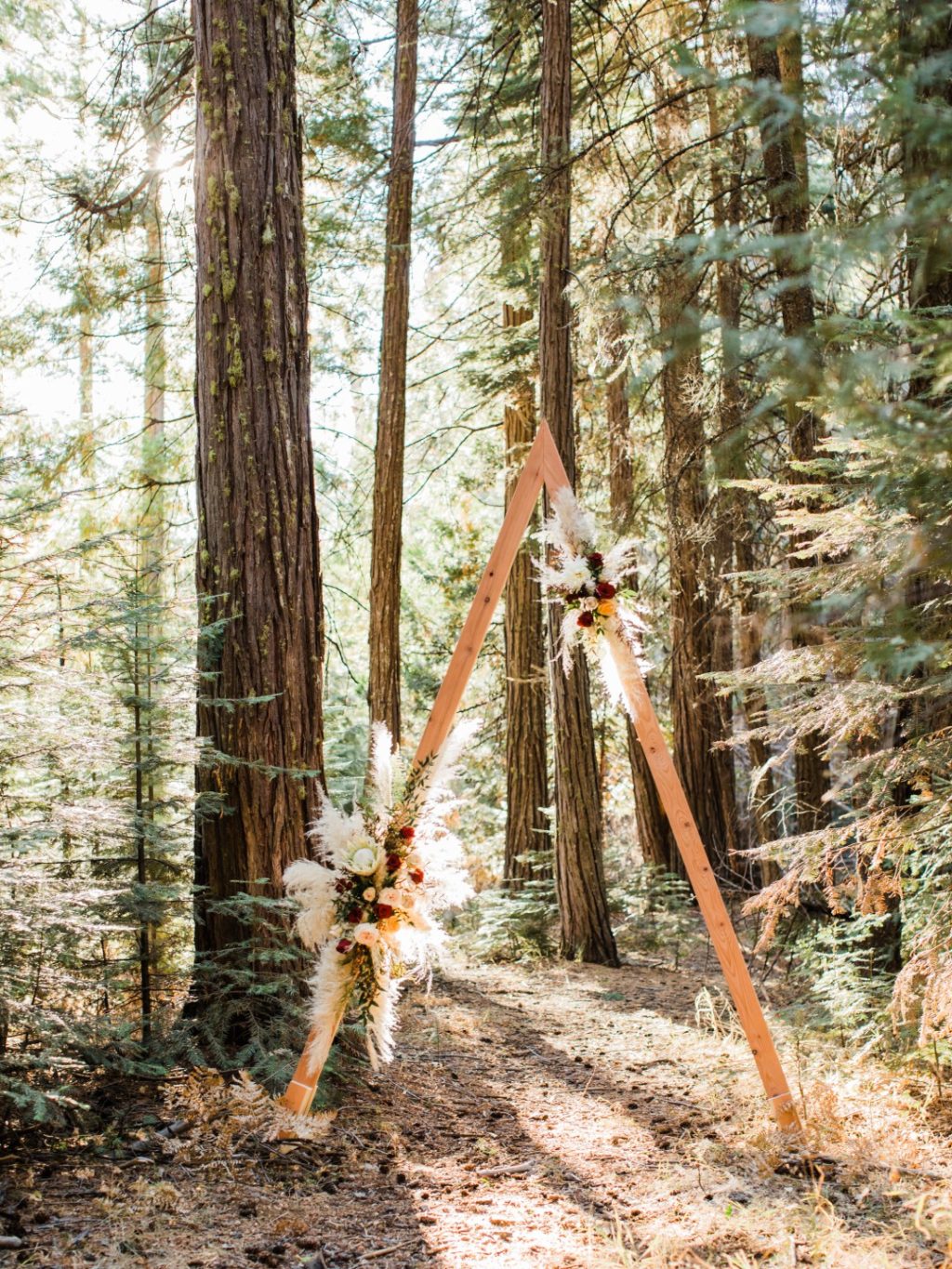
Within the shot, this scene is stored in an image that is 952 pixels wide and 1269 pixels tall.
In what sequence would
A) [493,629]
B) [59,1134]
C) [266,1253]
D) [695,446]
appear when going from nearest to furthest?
[266,1253]
[59,1134]
[695,446]
[493,629]

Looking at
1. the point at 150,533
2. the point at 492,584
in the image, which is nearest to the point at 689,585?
the point at 492,584

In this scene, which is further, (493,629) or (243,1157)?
(493,629)

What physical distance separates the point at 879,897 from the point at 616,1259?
2.15 m

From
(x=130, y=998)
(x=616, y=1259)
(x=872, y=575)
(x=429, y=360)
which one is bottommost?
(x=616, y=1259)

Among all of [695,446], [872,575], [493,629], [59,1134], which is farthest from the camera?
[493,629]

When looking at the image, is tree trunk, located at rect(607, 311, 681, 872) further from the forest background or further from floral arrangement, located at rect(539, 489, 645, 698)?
floral arrangement, located at rect(539, 489, 645, 698)

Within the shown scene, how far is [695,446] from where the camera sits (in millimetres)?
7758

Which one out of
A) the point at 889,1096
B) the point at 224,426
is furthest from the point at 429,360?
the point at 889,1096

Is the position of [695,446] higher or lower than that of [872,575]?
higher

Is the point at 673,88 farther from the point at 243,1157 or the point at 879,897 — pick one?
the point at 243,1157

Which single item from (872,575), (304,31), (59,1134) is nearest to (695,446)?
(872,575)

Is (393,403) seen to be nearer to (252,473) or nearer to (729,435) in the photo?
(252,473)

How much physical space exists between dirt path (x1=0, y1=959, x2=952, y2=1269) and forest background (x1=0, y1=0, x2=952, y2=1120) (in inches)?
16.4

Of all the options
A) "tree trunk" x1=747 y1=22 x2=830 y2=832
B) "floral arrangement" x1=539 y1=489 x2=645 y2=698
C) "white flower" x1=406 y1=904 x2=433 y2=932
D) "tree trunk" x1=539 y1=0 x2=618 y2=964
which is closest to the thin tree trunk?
"tree trunk" x1=747 y1=22 x2=830 y2=832
